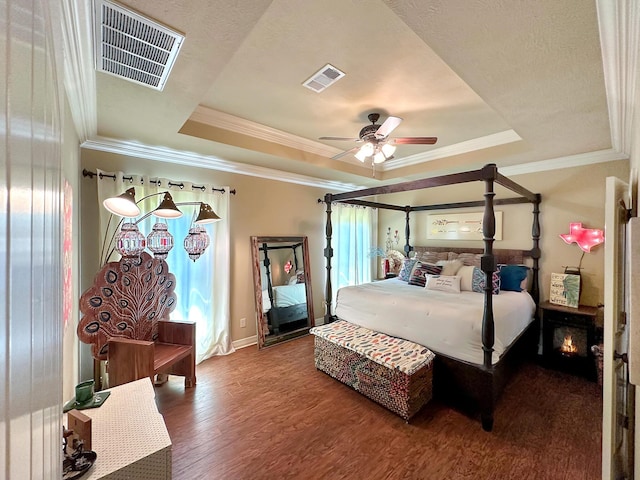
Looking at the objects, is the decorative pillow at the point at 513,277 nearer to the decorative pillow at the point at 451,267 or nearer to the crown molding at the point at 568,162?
the decorative pillow at the point at 451,267

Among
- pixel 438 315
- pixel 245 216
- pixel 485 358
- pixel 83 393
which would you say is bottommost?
pixel 485 358

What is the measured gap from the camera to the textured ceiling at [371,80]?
4.10 ft

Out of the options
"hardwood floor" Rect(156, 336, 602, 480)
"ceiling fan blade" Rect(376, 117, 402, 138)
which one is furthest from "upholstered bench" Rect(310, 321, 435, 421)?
"ceiling fan blade" Rect(376, 117, 402, 138)

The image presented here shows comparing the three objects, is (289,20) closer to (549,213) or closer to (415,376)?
(415,376)

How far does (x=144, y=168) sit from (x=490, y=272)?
3.34 m

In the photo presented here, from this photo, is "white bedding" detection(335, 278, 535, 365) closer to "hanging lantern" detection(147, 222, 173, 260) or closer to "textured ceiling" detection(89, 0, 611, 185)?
"textured ceiling" detection(89, 0, 611, 185)

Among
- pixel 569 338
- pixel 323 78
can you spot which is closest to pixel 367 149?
pixel 323 78

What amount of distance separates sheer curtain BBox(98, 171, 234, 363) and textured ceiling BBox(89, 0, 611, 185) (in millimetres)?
431

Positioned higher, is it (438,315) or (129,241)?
(129,241)

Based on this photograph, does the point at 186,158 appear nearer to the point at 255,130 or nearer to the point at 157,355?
the point at 255,130

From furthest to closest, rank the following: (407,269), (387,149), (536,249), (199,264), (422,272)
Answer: (407,269)
(422,272)
(536,249)
(199,264)
(387,149)

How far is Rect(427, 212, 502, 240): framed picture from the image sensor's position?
3830mm

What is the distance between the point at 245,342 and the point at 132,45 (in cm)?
315

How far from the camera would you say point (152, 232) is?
2471 mm
